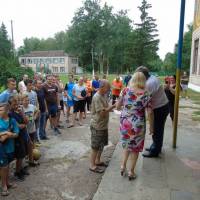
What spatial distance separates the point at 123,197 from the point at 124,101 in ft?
4.51

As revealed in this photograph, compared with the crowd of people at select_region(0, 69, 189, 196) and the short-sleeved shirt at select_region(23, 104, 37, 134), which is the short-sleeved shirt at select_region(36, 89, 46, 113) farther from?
the short-sleeved shirt at select_region(23, 104, 37, 134)

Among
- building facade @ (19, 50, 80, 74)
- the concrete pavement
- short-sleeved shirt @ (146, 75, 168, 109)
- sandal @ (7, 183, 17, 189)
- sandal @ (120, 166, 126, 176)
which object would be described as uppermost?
building facade @ (19, 50, 80, 74)

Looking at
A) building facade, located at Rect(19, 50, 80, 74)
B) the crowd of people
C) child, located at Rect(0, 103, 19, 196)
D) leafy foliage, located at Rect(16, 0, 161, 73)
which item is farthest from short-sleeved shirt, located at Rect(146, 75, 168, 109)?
building facade, located at Rect(19, 50, 80, 74)

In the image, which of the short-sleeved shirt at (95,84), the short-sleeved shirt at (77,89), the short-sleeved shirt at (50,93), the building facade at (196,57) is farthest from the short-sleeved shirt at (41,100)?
the building facade at (196,57)

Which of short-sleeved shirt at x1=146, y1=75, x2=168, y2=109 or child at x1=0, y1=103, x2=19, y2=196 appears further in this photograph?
short-sleeved shirt at x1=146, y1=75, x2=168, y2=109

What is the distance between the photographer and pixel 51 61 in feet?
299

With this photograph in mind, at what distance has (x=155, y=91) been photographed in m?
4.44

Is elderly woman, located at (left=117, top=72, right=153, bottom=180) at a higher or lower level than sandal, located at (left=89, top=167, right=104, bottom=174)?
higher

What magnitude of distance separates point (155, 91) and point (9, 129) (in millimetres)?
2525

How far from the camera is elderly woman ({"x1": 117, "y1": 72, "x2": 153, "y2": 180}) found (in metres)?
3.67

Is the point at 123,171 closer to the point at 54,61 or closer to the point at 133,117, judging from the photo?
the point at 133,117

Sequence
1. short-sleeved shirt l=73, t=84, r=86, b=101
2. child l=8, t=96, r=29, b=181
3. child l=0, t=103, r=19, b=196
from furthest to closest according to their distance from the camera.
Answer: short-sleeved shirt l=73, t=84, r=86, b=101
child l=8, t=96, r=29, b=181
child l=0, t=103, r=19, b=196

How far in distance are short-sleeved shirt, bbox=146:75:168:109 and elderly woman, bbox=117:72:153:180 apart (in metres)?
0.65

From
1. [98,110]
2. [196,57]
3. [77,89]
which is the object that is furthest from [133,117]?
[196,57]
